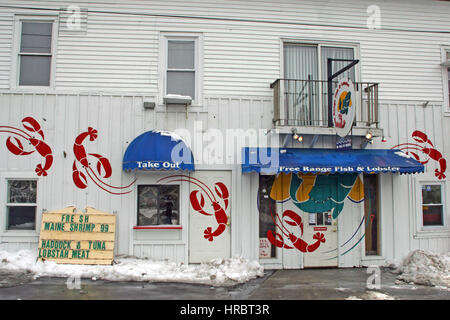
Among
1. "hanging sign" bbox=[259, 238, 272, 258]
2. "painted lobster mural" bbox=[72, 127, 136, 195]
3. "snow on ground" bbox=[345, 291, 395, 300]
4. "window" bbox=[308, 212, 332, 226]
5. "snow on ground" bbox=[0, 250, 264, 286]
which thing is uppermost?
"painted lobster mural" bbox=[72, 127, 136, 195]

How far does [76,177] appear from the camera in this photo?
28.8ft

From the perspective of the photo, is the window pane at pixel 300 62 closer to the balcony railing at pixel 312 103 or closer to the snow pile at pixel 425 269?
the balcony railing at pixel 312 103

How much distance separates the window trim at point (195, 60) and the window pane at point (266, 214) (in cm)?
264

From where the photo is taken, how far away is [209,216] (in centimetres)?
898

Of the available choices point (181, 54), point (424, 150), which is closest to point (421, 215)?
point (424, 150)

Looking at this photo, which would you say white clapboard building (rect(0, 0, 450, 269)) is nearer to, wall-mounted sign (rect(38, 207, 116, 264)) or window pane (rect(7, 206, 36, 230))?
window pane (rect(7, 206, 36, 230))

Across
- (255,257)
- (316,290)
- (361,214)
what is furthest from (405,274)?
(255,257)

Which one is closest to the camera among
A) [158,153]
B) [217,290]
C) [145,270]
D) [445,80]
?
[217,290]

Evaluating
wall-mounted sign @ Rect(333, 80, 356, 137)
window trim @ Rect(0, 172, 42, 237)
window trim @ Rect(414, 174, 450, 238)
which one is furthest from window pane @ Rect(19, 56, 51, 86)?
window trim @ Rect(414, 174, 450, 238)

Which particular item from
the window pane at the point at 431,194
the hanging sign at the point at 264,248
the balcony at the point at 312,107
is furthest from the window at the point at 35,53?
the window pane at the point at 431,194

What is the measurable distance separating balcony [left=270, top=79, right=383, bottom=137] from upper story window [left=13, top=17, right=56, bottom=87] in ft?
18.6

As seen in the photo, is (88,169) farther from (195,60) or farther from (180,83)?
(195,60)

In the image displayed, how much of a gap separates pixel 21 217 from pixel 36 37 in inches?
177

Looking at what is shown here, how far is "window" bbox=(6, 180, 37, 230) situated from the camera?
28.8 ft
